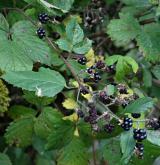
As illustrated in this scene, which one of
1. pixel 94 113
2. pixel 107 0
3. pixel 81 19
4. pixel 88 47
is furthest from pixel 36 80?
pixel 107 0

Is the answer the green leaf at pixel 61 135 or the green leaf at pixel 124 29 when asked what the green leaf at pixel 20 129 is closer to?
the green leaf at pixel 61 135

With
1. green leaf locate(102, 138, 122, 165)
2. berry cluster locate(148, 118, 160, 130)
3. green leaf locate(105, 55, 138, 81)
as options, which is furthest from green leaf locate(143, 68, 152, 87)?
berry cluster locate(148, 118, 160, 130)

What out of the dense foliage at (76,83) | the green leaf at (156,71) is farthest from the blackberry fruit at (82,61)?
the green leaf at (156,71)

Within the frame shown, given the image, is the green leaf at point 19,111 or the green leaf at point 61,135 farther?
the green leaf at point 19,111

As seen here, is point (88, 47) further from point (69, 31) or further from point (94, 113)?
point (94, 113)

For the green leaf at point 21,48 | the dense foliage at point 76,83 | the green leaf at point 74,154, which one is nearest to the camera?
the dense foliage at point 76,83

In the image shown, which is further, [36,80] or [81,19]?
[81,19]
